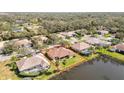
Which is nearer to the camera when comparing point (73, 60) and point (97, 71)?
point (97, 71)

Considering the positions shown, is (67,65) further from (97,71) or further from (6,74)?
(6,74)

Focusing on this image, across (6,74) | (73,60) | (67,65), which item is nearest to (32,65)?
(6,74)

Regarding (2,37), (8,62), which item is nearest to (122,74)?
(8,62)

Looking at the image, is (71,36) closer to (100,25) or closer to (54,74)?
(100,25)

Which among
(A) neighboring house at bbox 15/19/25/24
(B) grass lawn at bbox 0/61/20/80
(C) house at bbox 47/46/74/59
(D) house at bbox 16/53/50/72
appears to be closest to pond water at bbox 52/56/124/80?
(D) house at bbox 16/53/50/72

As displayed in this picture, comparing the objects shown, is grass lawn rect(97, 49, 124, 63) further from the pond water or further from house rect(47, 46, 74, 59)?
house rect(47, 46, 74, 59)

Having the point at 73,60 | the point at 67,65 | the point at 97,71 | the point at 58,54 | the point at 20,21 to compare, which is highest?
the point at 20,21

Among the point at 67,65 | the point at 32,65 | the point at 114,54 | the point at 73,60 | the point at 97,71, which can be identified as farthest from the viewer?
the point at 114,54

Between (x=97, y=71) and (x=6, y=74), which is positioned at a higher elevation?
(x=97, y=71)
